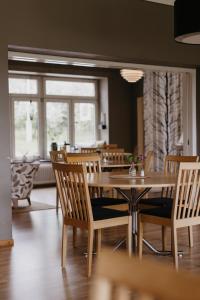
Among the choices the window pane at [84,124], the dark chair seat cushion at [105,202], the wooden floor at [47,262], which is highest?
the window pane at [84,124]

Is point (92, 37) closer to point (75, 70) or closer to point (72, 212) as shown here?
point (72, 212)

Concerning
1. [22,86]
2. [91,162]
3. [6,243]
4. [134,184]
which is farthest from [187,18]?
[22,86]

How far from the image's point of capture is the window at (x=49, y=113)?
11.7 m

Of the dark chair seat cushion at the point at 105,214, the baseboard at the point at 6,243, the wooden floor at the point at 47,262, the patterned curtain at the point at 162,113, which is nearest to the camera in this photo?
the wooden floor at the point at 47,262

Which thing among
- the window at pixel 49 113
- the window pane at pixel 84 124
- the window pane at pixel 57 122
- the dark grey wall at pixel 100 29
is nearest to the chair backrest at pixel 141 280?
the dark grey wall at pixel 100 29

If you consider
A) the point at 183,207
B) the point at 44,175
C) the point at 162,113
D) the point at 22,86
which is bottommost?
the point at 44,175

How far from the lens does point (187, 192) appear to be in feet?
13.1

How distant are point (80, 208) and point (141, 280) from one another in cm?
302

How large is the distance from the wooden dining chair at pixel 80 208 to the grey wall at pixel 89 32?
1222mm

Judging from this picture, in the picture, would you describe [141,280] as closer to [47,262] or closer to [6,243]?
[47,262]

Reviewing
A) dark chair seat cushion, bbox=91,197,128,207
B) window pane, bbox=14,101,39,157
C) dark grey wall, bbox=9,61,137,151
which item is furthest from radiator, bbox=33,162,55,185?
dark chair seat cushion, bbox=91,197,128,207

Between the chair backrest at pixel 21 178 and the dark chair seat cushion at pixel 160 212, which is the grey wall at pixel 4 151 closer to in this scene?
the dark chair seat cushion at pixel 160 212

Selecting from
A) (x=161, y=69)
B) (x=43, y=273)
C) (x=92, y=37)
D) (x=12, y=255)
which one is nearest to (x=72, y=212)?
(x=43, y=273)

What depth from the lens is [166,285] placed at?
0.91 m
